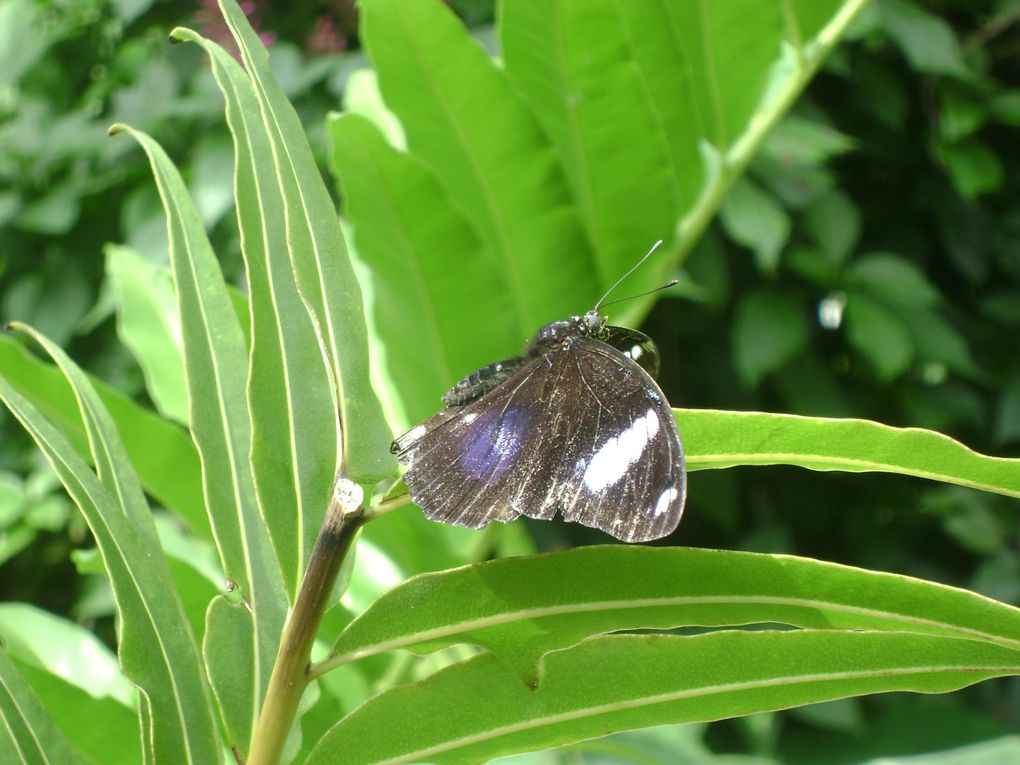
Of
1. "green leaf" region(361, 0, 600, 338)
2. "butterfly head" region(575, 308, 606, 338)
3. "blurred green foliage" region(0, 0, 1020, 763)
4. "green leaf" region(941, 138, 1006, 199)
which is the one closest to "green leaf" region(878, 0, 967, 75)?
"blurred green foliage" region(0, 0, 1020, 763)

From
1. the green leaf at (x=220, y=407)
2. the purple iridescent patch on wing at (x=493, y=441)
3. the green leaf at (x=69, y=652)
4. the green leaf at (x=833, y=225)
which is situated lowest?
the green leaf at (x=833, y=225)

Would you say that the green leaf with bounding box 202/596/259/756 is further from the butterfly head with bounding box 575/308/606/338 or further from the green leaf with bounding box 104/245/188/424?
the green leaf with bounding box 104/245/188/424

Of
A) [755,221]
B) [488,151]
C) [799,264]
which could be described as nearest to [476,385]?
[488,151]

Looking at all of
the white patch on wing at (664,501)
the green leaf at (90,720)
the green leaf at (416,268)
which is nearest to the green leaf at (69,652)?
the green leaf at (90,720)

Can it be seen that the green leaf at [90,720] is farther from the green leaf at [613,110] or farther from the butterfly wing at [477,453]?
the green leaf at [613,110]

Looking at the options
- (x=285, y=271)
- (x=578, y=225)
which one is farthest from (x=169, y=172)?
(x=578, y=225)

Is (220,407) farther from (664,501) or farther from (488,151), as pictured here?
(488,151)
